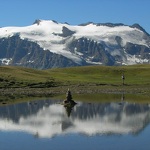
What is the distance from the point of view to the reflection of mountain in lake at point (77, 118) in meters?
58.6

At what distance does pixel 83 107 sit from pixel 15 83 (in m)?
59.2

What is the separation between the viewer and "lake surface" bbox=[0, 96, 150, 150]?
159 feet

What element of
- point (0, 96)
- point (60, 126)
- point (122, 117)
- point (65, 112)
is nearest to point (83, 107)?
point (65, 112)

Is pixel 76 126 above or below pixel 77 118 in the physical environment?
below

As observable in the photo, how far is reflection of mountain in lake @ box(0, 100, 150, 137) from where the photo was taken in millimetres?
58556

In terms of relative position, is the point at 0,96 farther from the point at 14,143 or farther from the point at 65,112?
the point at 14,143

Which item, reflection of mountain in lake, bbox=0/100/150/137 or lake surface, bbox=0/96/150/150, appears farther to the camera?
reflection of mountain in lake, bbox=0/100/150/137

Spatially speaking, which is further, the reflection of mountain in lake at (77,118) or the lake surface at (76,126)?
the reflection of mountain in lake at (77,118)

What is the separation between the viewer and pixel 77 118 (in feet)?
226

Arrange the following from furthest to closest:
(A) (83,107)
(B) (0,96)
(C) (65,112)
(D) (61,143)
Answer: (B) (0,96), (A) (83,107), (C) (65,112), (D) (61,143)

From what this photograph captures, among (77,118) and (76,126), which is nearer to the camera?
(76,126)

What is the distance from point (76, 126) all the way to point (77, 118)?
25.7ft

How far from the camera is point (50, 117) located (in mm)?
72312

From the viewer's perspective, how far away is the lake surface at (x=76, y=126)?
4831 cm
